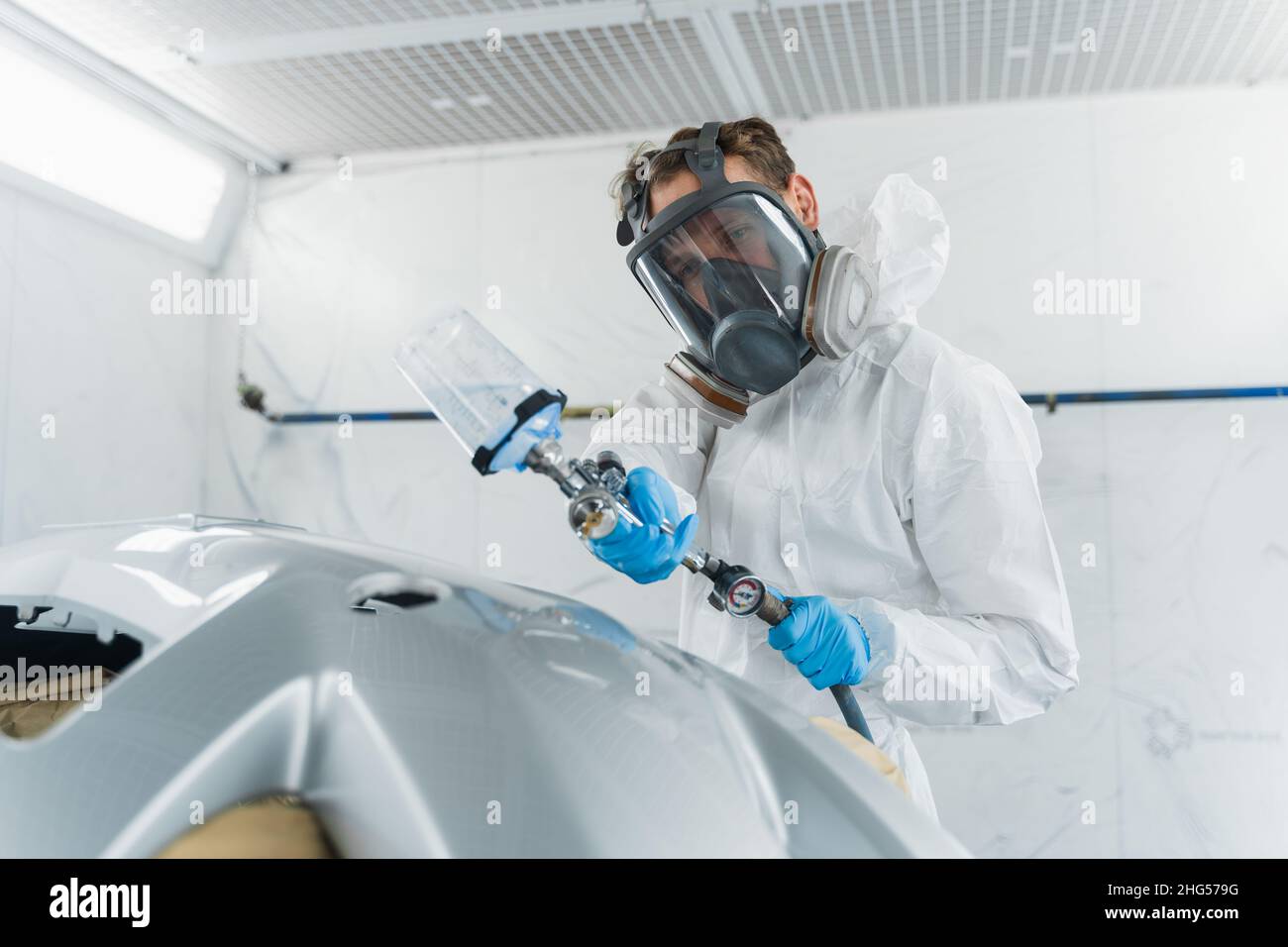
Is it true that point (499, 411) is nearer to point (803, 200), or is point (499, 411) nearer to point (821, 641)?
point (821, 641)

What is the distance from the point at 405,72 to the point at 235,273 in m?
1.14

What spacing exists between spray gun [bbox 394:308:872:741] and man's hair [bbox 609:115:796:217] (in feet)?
1.62

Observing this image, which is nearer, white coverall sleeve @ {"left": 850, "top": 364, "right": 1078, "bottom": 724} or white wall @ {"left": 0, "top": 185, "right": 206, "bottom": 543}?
white coverall sleeve @ {"left": 850, "top": 364, "right": 1078, "bottom": 724}

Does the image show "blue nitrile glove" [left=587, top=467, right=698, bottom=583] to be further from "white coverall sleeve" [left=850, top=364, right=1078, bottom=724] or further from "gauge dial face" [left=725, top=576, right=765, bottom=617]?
"white coverall sleeve" [left=850, top=364, right=1078, bottom=724]

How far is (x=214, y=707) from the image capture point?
71cm

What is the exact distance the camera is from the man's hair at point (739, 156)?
145cm

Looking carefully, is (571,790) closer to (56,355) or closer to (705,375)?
(705,375)

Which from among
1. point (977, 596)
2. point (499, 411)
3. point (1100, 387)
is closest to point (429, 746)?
point (499, 411)

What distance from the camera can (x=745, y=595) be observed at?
1.24 metres


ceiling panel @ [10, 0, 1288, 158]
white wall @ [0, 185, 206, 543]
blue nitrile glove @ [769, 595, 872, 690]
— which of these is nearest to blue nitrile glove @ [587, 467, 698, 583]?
blue nitrile glove @ [769, 595, 872, 690]

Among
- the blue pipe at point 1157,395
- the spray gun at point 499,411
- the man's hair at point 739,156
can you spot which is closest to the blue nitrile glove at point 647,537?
the spray gun at point 499,411

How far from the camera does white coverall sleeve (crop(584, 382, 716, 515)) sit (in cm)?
164
